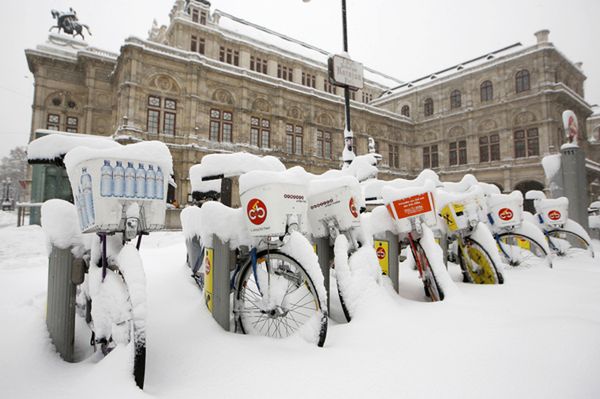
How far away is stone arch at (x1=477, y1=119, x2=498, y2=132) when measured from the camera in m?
26.2

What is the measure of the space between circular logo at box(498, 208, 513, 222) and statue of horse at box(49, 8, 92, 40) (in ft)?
105

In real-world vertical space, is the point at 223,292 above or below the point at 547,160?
below

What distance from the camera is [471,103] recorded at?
2736 centimetres

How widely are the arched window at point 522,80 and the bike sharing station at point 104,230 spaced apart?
31.4 metres

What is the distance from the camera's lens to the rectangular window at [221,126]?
67.4ft

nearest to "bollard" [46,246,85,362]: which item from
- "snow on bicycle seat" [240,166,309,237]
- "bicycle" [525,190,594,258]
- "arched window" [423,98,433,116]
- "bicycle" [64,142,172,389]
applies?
"bicycle" [64,142,172,389]

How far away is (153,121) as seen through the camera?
1842cm

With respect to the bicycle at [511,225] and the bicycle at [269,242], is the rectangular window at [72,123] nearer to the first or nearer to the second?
the bicycle at [269,242]

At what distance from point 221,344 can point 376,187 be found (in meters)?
3.04

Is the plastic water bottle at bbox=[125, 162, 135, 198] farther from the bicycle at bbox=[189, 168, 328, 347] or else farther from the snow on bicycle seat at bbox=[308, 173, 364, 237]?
the snow on bicycle seat at bbox=[308, 173, 364, 237]

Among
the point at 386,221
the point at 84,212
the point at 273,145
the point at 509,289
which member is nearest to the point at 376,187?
the point at 386,221

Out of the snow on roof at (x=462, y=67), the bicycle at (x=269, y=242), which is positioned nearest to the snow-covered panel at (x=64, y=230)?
the bicycle at (x=269, y=242)

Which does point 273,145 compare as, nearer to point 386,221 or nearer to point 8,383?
point 386,221

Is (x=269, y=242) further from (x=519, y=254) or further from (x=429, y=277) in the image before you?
(x=519, y=254)
